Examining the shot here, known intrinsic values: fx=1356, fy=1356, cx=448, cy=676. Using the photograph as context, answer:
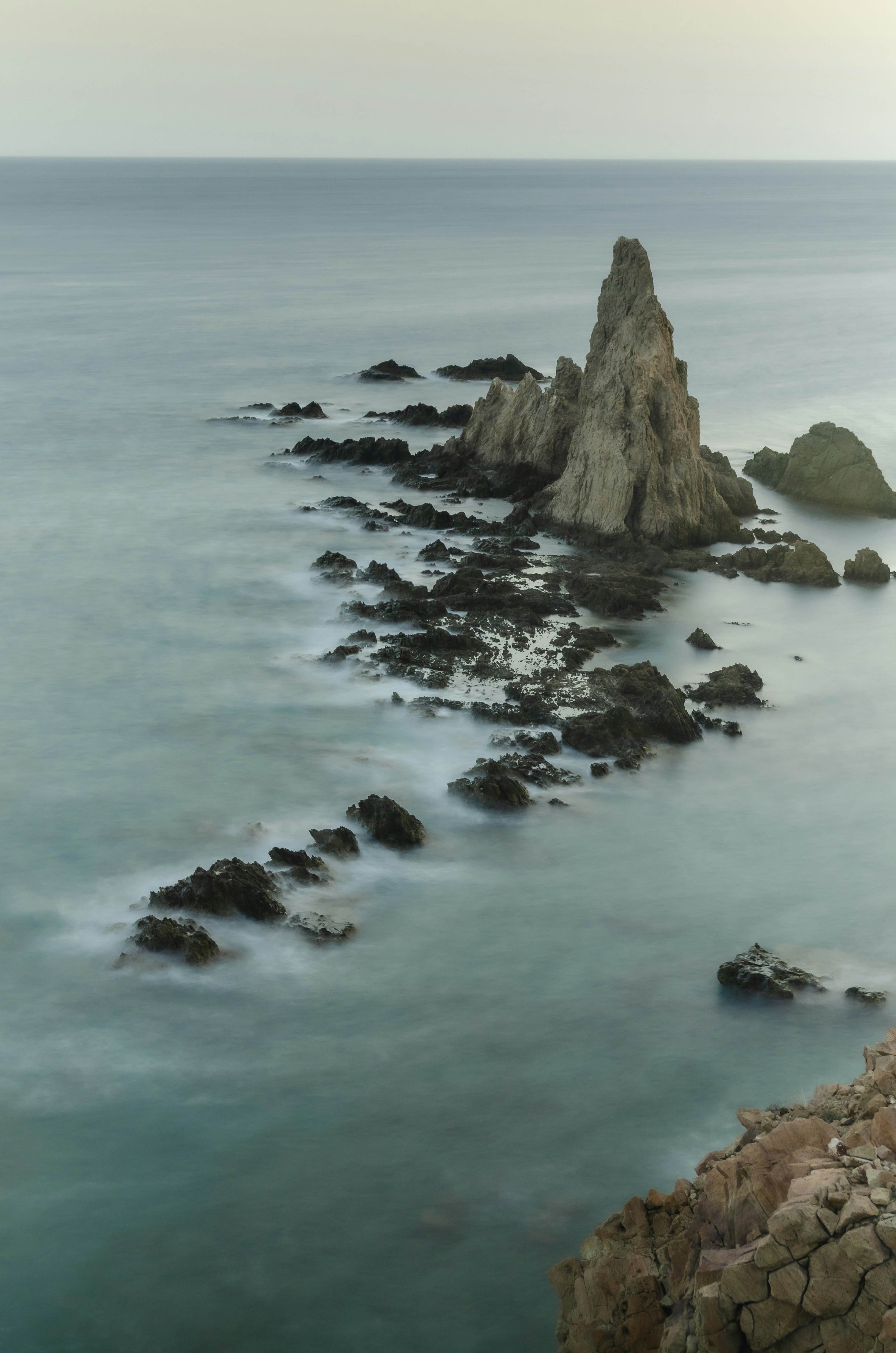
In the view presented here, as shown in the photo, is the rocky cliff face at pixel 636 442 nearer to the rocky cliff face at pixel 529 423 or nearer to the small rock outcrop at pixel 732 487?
the small rock outcrop at pixel 732 487

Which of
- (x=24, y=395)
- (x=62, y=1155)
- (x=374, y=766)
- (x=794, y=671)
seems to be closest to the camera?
(x=62, y=1155)

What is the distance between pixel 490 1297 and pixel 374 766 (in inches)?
460

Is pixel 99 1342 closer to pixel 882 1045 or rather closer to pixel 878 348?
Answer: pixel 882 1045

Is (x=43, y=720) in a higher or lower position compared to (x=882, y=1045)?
lower

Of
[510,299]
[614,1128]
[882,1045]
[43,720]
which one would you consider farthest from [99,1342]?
[510,299]

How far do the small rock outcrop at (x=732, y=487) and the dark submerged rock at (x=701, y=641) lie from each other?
8984 mm

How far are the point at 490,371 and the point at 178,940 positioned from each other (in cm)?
4468

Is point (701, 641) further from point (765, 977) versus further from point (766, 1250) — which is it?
point (766, 1250)

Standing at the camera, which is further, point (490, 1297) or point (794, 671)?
point (794, 671)

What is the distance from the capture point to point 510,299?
84.4m

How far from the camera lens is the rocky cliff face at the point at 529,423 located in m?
39.4

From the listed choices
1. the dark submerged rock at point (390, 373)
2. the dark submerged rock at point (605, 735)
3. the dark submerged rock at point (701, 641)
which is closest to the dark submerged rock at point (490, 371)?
the dark submerged rock at point (390, 373)

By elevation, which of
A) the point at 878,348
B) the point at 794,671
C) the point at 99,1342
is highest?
the point at 878,348

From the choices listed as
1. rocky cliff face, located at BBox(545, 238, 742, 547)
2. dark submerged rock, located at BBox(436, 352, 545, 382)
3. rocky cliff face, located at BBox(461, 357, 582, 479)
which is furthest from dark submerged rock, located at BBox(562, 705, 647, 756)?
dark submerged rock, located at BBox(436, 352, 545, 382)
